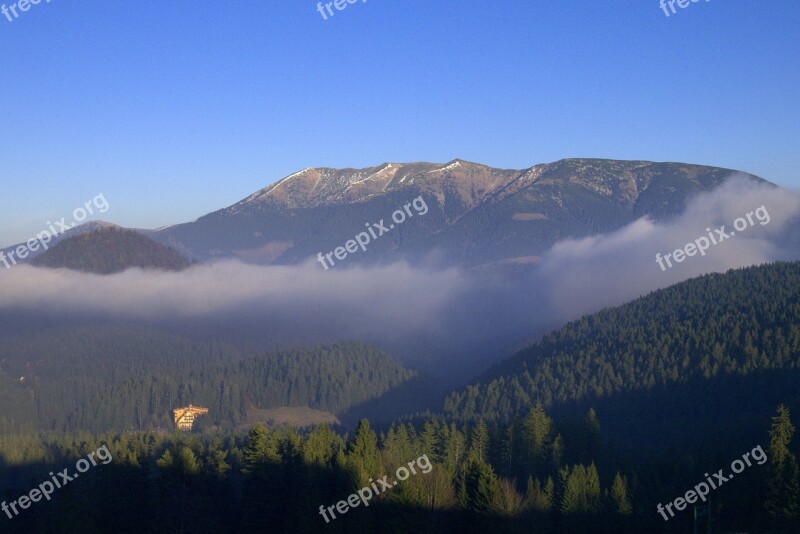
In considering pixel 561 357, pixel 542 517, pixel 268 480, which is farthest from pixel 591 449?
pixel 561 357

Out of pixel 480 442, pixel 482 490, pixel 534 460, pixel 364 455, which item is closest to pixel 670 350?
pixel 534 460

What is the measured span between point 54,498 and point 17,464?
39.0 metres

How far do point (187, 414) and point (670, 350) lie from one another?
318 feet

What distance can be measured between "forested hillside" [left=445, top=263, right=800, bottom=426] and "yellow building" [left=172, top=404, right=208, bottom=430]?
188 feet

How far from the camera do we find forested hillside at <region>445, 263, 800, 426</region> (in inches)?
4857

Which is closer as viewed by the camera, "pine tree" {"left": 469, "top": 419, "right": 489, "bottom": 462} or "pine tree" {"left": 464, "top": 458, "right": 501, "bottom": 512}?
"pine tree" {"left": 464, "top": 458, "right": 501, "bottom": 512}

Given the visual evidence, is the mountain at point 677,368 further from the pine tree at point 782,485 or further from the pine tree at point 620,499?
the pine tree at point 620,499

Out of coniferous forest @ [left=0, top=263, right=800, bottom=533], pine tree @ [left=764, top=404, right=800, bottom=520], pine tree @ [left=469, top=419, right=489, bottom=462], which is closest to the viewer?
pine tree @ [left=764, top=404, right=800, bottom=520]

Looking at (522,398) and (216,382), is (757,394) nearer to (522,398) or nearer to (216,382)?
(522,398)

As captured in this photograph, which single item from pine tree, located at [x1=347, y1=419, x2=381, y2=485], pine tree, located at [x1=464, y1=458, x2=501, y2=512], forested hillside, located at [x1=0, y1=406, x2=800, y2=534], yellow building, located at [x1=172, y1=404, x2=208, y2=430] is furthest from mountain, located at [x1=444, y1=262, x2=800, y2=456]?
yellow building, located at [x1=172, y1=404, x2=208, y2=430]

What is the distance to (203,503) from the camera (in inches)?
2466

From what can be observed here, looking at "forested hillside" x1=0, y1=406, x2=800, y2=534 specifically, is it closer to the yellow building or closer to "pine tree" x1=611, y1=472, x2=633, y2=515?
"pine tree" x1=611, y1=472, x2=633, y2=515

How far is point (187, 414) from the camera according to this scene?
18538cm

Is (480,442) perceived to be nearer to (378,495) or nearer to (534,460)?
(534,460)
